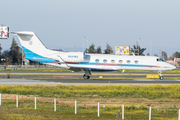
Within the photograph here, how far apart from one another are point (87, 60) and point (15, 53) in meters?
92.9

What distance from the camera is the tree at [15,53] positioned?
123m

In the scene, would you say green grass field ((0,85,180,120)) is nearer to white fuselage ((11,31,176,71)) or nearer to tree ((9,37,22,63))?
white fuselage ((11,31,176,71))

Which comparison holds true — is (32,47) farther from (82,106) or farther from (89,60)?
(82,106)

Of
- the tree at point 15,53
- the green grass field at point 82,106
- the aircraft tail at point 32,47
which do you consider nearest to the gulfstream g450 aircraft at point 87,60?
the aircraft tail at point 32,47

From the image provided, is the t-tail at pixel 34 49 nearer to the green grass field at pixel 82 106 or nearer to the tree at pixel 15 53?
the green grass field at pixel 82 106

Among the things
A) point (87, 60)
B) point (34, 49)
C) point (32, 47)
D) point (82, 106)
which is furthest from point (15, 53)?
point (82, 106)

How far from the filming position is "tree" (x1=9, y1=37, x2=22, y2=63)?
123 meters

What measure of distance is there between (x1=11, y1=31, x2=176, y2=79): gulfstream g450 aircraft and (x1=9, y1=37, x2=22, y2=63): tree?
8760 centimetres

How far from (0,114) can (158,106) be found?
10655 millimetres

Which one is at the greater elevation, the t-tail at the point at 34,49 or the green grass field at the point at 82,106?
the t-tail at the point at 34,49

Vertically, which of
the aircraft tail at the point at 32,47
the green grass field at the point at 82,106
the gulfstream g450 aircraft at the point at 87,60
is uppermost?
the aircraft tail at the point at 32,47

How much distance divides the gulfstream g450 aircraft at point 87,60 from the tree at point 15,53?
87597mm

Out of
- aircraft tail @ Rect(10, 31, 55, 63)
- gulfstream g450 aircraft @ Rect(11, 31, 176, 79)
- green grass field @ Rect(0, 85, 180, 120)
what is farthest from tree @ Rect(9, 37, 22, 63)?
green grass field @ Rect(0, 85, 180, 120)

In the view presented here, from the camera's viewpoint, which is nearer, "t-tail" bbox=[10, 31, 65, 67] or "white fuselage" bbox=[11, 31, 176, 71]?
"white fuselage" bbox=[11, 31, 176, 71]
